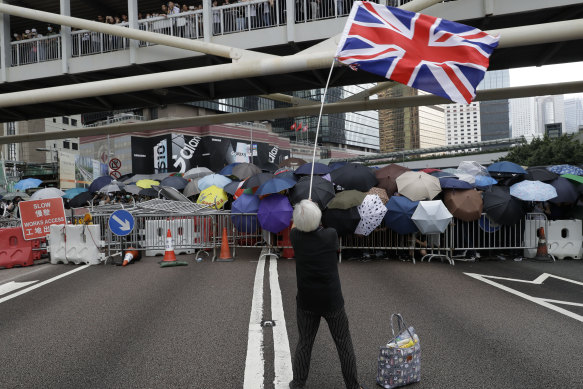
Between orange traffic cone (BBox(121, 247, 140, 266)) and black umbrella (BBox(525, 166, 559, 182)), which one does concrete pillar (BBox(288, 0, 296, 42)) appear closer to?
orange traffic cone (BBox(121, 247, 140, 266))

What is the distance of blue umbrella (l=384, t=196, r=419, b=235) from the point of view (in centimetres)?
929

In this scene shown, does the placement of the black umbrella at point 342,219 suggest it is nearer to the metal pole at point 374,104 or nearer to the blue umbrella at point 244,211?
the blue umbrella at point 244,211

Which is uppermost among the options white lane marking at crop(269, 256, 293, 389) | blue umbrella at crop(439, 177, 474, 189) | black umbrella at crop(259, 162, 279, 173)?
black umbrella at crop(259, 162, 279, 173)

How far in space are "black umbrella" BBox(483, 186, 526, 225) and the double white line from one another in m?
6.03

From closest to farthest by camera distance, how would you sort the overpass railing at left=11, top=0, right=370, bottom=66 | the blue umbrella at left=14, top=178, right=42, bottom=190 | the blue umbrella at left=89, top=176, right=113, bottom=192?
the overpass railing at left=11, top=0, right=370, bottom=66 → the blue umbrella at left=89, top=176, right=113, bottom=192 → the blue umbrella at left=14, top=178, right=42, bottom=190

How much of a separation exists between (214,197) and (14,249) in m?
5.64

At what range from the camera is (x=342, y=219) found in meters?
9.05

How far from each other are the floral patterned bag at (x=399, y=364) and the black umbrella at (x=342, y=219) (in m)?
5.54

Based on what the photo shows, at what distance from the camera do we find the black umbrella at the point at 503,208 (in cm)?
948

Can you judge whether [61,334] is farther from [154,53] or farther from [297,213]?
[154,53]

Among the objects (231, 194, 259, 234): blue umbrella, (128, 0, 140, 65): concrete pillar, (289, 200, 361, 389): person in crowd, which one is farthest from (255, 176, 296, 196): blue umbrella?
(128, 0, 140, 65): concrete pillar

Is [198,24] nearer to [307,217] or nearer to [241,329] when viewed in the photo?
[241,329]

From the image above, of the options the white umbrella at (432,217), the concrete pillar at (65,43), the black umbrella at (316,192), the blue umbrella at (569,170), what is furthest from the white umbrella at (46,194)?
the blue umbrella at (569,170)

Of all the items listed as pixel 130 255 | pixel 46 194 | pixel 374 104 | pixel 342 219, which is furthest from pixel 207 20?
pixel 46 194
